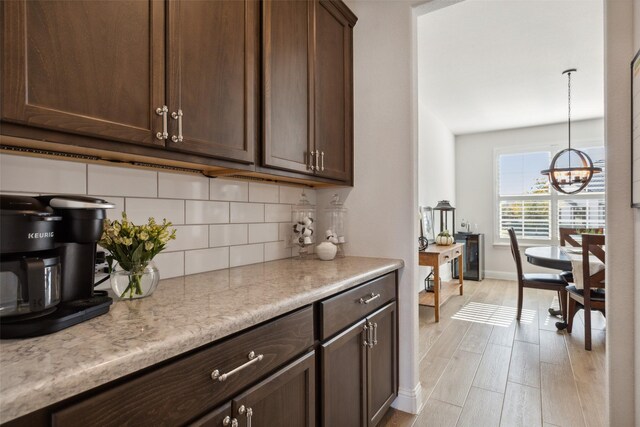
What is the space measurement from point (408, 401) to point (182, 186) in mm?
1747

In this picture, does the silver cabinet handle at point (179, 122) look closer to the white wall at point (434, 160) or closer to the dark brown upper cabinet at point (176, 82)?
the dark brown upper cabinet at point (176, 82)

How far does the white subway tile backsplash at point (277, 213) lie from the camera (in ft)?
6.27

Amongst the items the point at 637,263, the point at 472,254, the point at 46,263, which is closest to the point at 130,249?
the point at 46,263

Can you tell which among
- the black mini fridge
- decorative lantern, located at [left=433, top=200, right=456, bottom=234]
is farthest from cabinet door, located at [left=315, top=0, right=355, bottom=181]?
the black mini fridge

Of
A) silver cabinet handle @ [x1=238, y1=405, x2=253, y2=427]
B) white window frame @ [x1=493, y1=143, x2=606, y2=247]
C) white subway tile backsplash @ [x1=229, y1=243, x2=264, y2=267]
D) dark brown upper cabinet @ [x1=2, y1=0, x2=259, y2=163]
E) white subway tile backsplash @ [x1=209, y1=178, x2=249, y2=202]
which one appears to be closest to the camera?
dark brown upper cabinet @ [x1=2, y1=0, x2=259, y2=163]

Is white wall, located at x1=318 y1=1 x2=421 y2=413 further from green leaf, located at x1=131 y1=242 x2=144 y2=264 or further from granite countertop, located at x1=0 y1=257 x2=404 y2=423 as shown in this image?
green leaf, located at x1=131 y1=242 x2=144 y2=264

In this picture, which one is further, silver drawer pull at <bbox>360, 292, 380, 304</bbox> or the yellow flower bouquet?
silver drawer pull at <bbox>360, 292, 380, 304</bbox>

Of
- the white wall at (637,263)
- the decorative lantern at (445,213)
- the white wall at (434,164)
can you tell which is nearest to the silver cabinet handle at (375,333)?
the white wall at (637,263)

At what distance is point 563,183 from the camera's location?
361 cm

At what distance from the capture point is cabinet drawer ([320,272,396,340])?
1.27m

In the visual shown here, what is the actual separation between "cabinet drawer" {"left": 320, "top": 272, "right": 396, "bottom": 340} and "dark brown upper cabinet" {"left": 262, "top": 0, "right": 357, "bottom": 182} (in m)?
0.65

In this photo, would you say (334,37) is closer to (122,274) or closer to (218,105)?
(218,105)

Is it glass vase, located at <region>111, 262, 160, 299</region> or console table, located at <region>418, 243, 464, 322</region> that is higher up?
glass vase, located at <region>111, 262, 160, 299</region>

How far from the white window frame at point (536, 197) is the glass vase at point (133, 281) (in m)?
6.17
